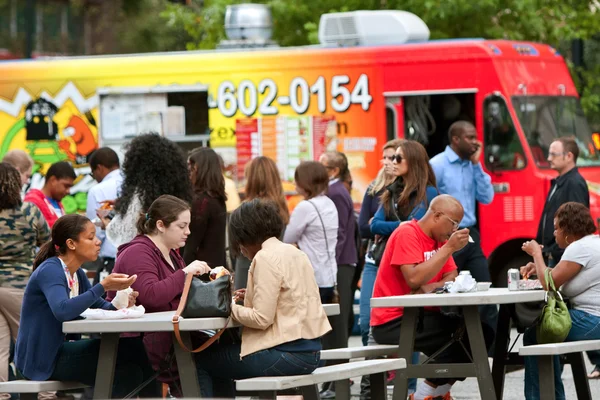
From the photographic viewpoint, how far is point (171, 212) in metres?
7.48

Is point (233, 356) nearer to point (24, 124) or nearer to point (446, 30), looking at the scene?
point (24, 124)

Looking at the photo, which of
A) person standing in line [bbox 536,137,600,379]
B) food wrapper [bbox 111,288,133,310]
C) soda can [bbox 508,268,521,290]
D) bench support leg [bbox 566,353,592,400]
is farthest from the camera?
person standing in line [bbox 536,137,600,379]

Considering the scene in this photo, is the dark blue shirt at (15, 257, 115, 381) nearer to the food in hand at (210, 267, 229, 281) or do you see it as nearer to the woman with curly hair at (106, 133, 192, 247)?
the food in hand at (210, 267, 229, 281)

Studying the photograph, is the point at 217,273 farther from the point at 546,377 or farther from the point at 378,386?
the point at 546,377

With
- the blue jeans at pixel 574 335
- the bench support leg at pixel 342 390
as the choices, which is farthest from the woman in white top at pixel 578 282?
the bench support leg at pixel 342 390

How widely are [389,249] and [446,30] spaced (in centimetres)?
1276

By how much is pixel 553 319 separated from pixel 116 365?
2.50 m

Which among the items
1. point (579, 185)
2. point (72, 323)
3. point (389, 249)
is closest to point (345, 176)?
point (579, 185)

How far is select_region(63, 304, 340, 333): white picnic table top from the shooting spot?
6762mm

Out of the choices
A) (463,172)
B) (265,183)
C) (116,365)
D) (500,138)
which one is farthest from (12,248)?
(500,138)

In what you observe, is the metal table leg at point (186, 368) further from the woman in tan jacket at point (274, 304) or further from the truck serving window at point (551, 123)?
the truck serving window at point (551, 123)

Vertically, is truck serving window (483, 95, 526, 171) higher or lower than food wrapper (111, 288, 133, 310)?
higher

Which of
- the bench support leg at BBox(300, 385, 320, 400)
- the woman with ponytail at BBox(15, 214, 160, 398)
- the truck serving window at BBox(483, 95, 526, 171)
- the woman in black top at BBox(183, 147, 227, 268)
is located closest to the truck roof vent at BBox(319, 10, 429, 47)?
the truck serving window at BBox(483, 95, 526, 171)

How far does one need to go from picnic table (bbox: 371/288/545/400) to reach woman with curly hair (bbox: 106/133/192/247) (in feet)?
6.53
